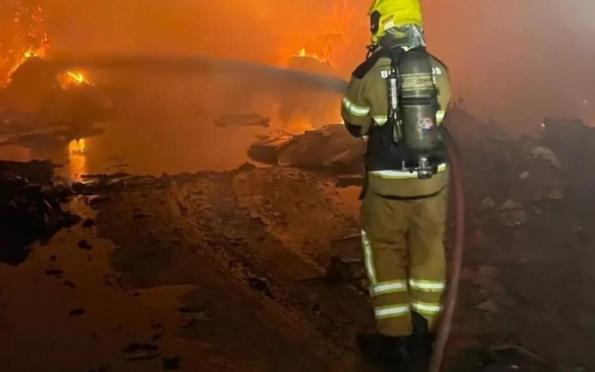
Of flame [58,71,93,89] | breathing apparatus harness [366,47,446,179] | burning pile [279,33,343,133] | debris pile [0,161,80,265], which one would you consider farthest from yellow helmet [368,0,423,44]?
flame [58,71,93,89]

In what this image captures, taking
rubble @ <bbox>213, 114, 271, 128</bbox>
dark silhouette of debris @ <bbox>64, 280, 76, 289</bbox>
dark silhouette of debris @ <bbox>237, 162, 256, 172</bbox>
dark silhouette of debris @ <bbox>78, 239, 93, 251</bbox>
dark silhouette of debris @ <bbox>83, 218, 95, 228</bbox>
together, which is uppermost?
rubble @ <bbox>213, 114, 271, 128</bbox>

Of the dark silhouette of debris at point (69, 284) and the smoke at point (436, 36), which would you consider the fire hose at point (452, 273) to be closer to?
A: the dark silhouette of debris at point (69, 284)

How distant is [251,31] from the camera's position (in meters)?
11.0

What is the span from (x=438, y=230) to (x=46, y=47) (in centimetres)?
825

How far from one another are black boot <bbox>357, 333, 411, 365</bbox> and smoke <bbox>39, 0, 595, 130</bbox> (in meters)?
4.75

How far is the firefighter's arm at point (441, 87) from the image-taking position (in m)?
3.57

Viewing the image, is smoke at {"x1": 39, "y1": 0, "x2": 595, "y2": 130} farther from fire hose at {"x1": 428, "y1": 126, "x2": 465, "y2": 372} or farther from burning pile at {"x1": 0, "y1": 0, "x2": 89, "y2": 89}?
fire hose at {"x1": 428, "y1": 126, "x2": 465, "y2": 372}

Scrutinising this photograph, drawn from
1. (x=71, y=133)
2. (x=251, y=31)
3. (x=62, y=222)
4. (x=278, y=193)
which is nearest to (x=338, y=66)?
(x=251, y=31)

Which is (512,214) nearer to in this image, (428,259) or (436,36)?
(428,259)

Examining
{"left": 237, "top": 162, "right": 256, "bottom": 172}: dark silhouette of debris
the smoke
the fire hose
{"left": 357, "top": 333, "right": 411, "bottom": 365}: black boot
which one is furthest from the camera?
the smoke

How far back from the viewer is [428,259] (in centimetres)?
369

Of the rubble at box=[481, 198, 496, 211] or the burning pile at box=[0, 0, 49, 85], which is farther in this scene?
the burning pile at box=[0, 0, 49, 85]

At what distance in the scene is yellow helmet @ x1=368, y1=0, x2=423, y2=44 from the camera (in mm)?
3535

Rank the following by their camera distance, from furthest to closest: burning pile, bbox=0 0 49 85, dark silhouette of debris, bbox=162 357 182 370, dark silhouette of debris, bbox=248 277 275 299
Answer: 1. burning pile, bbox=0 0 49 85
2. dark silhouette of debris, bbox=248 277 275 299
3. dark silhouette of debris, bbox=162 357 182 370
